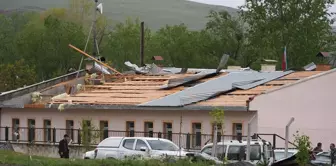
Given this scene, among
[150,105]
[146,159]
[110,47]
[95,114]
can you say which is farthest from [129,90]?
[110,47]

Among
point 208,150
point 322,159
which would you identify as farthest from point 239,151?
point 322,159

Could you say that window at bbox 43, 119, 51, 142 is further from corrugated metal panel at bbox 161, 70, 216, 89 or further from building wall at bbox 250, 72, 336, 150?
building wall at bbox 250, 72, 336, 150

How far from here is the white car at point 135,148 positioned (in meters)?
34.8

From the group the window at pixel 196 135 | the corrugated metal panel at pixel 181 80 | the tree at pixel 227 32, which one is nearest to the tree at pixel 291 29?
the tree at pixel 227 32

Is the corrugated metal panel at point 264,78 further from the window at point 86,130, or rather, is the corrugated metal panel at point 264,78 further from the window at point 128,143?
the window at point 128,143

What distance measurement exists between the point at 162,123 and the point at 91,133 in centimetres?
377

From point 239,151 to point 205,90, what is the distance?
14.2 metres

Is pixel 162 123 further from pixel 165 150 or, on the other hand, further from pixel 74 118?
pixel 165 150

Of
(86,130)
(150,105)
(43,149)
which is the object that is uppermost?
(150,105)

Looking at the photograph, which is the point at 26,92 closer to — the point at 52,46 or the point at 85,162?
the point at 85,162

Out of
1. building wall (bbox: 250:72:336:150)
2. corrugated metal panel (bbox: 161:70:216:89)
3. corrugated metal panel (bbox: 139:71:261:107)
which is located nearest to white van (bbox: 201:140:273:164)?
building wall (bbox: 250:72:336:150)

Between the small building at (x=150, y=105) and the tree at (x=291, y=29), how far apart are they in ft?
75.8

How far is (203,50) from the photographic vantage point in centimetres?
9675

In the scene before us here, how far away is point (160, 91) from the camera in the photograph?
49688mm
